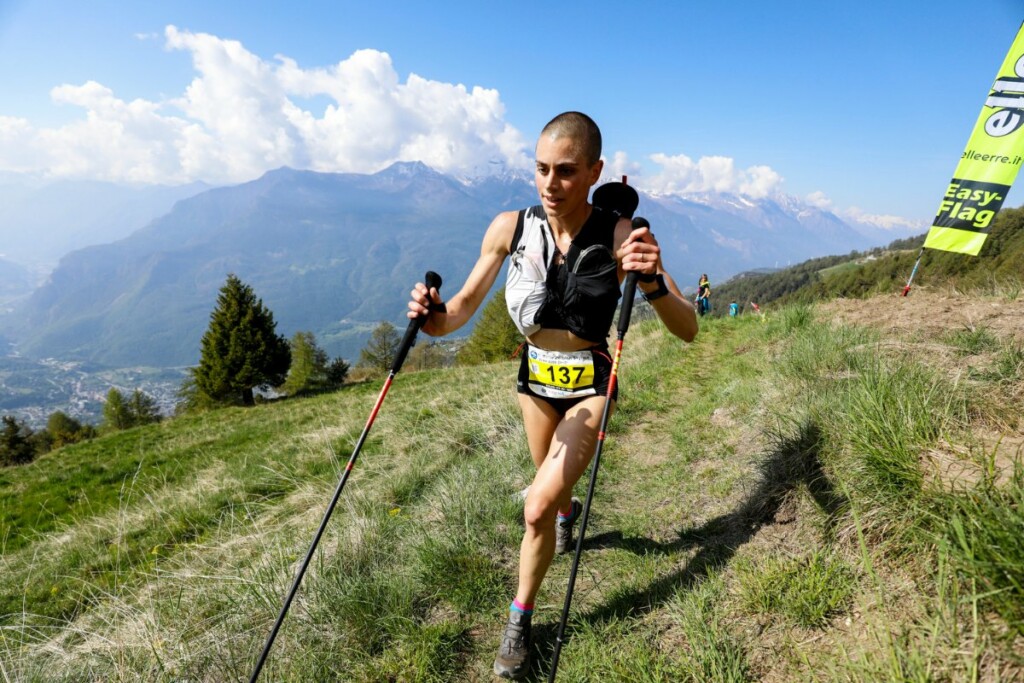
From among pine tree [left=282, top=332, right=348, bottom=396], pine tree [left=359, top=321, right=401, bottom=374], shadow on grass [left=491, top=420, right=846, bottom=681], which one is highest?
shadow on grass [left=491, top=420, right=846, bottom=681]

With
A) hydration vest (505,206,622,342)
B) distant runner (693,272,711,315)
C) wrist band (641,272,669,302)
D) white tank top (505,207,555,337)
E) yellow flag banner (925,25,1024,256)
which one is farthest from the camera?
distant runner (693,272,711,315)

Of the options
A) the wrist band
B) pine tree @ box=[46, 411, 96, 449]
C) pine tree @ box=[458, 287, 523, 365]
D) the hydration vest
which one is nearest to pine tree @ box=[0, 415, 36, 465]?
pine tree @ box=[46, 411, 96, 449]

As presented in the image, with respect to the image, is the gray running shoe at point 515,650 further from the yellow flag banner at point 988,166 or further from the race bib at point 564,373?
the yellow flag banner at point 988,166

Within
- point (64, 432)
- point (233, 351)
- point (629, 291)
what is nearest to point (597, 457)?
point (629, 291)

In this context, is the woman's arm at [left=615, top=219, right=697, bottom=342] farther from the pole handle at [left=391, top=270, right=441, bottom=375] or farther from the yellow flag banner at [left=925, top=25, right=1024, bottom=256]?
the yellow flag banner at [left=925, top=25, right=1024, bottom=256]

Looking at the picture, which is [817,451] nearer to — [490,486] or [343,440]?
[490,486]

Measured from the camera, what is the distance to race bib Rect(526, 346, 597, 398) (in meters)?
3.04

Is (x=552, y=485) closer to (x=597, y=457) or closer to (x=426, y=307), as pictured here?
(x=597, y=457)

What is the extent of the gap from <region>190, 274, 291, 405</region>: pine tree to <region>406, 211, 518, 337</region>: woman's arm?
41.6 meters

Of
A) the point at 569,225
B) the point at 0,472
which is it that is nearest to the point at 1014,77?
the point at 569,225

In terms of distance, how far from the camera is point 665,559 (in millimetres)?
3352

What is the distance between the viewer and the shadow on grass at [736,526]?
293 cm

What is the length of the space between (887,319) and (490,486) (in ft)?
22.6

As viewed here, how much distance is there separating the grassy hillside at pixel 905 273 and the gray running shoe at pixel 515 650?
9624 millimetres
